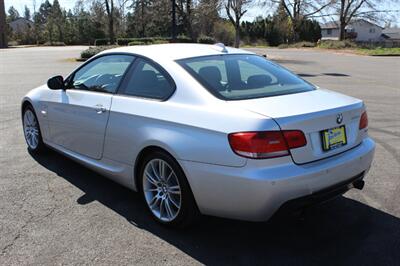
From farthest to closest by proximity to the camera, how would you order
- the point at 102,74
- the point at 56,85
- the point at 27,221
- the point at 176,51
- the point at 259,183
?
1. the point at 56,85
2. the point at 102,74
3. the point at 176,51
4. the point at 27,221
5. the point at 259,183

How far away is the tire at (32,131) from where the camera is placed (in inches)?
238

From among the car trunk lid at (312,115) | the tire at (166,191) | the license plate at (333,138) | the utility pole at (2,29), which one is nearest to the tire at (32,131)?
the tire at (166,191)

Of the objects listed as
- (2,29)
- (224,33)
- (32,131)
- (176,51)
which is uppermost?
(2,29)

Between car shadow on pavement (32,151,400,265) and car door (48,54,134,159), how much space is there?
675mm

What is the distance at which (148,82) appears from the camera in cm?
427

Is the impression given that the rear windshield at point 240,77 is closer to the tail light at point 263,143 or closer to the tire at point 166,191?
the tail light at point 263,143

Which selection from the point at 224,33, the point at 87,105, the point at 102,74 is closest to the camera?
the point at 87,105

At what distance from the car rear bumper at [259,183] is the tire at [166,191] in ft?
0.42

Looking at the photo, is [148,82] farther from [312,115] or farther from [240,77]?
[312,115]

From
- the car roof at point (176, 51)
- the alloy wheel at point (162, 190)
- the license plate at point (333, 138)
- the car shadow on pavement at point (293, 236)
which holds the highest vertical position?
the car roof at point (176, 51)

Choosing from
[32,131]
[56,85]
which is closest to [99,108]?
[56,85]

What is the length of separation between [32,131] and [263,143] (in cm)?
400

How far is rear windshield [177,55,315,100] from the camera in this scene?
3.92 meters

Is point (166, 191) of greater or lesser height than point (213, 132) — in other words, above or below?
below
